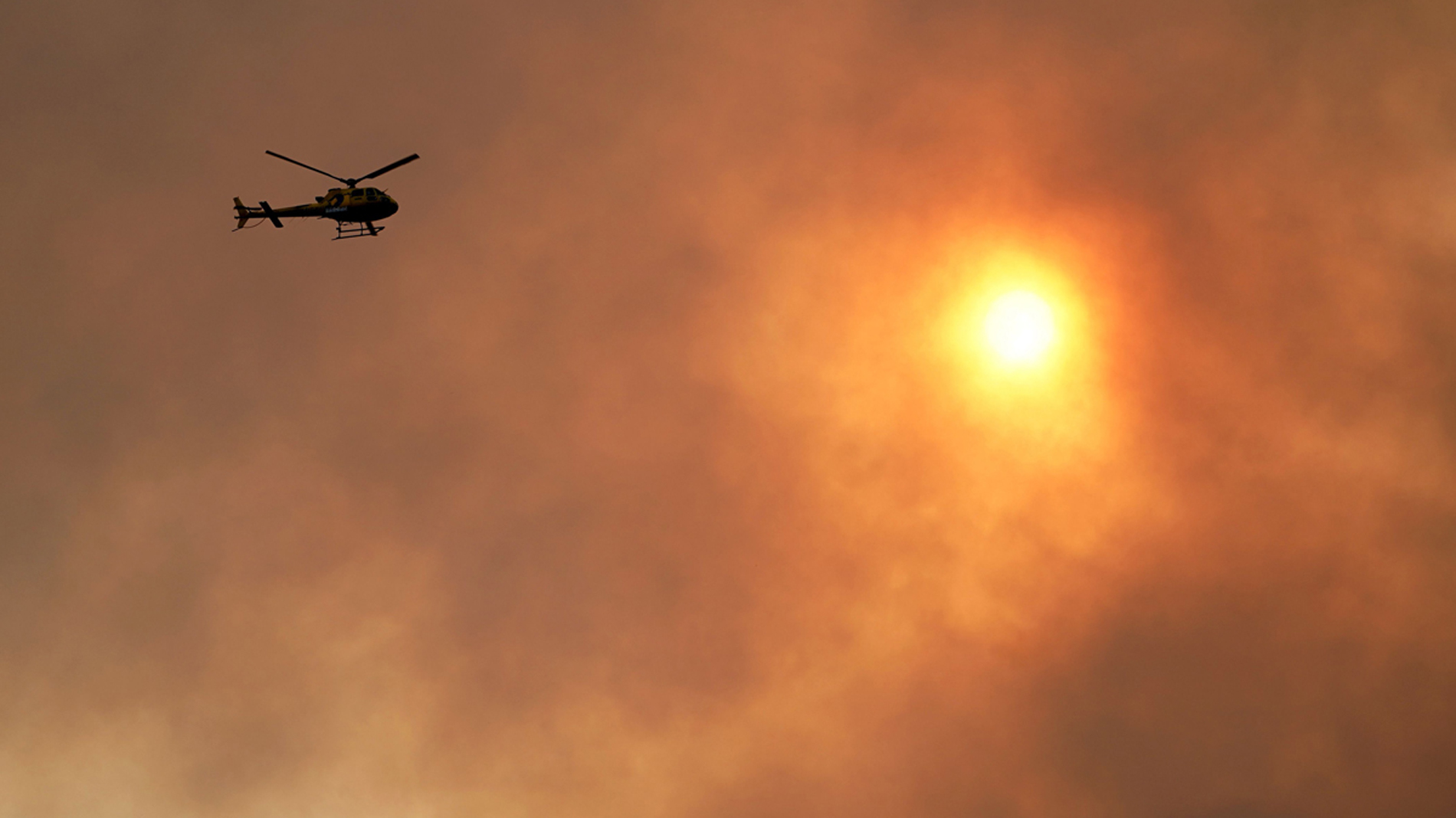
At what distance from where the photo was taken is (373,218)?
1449 inches

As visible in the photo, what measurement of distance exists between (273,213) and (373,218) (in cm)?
405

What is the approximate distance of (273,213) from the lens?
123 ft
